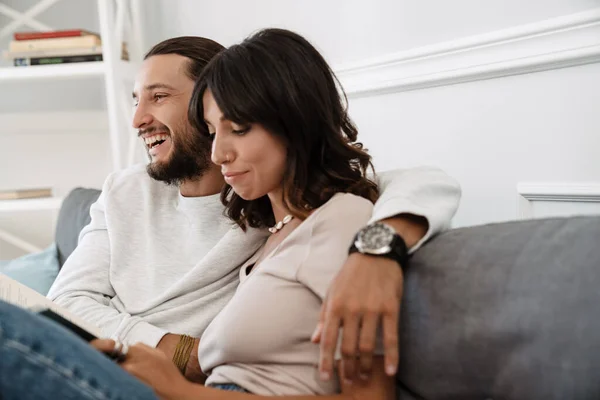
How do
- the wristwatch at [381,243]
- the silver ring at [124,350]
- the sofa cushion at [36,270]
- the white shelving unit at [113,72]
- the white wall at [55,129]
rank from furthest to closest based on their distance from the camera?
the white wall at [55,129]
the white shelving unit at [113,72]
the sofa cushion at [36,270]
the silver ring at [124,350]
the wristwatch at [381,243]

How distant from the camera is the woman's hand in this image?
91 centimetres

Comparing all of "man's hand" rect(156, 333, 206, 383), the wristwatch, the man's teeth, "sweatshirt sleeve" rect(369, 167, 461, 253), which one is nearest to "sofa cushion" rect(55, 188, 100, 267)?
the man's teeth

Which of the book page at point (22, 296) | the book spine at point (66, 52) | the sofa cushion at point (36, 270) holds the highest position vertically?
the book spine at point (66, 52)

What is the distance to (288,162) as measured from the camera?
106cm

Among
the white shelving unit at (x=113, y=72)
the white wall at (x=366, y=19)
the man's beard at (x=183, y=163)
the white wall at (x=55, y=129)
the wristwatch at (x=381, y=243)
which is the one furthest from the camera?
the white wall at (x=55, y=129)

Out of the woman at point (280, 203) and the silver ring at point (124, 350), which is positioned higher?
the woman at point (280, 203)

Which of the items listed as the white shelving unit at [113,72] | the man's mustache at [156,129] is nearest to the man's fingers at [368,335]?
the man's mustache at [156,129]

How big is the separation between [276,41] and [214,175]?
0.48 m

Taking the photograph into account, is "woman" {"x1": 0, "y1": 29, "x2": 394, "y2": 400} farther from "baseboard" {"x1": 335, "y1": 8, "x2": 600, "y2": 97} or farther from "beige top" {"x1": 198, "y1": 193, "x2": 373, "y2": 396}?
"baseboard" {"x1": 335, "y1": 8, "x2": 600, "y2": 97}

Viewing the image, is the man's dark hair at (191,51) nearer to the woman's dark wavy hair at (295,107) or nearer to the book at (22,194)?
the woman's dark wavy hair at (295,107)

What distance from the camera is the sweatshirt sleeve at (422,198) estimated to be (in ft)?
2.94

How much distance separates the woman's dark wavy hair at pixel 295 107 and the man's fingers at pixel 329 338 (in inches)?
12.3

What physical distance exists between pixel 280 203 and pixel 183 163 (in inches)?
15.5

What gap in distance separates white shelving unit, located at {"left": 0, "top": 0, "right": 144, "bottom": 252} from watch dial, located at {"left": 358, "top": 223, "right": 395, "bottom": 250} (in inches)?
63.9
